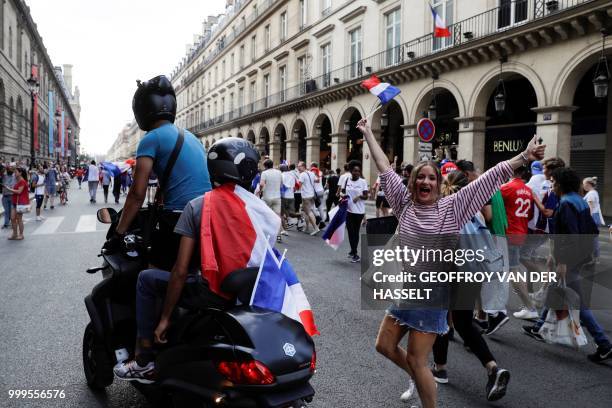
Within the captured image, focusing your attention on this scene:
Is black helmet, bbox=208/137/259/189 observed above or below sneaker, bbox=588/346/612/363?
above

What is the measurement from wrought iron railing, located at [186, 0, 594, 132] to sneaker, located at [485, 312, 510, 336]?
1135 centimetres

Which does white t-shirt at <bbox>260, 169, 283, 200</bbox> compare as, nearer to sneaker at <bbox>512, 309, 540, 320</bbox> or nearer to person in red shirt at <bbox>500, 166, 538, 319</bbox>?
person in red shirt at <bbox>500, 166, 538, 319</bbox>

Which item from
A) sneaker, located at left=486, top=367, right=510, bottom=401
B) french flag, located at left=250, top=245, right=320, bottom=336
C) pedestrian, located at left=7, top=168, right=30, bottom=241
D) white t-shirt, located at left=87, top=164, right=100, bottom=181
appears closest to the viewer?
french flag, located at left=250, top=245, right=320, bottom=336

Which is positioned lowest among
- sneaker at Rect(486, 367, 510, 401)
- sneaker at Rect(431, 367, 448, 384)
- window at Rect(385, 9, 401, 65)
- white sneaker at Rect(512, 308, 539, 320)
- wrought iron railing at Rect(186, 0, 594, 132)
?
white sneaker at Rect(512, 308, 539, 320)

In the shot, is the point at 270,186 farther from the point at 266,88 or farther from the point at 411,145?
the point at 266,88

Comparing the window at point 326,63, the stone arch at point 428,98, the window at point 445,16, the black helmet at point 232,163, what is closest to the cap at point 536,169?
the black helmet at point 232,163

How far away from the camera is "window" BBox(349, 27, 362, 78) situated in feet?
81.4

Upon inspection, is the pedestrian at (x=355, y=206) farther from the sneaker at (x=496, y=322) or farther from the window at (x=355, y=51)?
the window at (x=355, y=51)

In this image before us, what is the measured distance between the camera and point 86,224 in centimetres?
1358

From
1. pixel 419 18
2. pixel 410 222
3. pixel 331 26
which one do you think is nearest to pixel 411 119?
pixel 419 18

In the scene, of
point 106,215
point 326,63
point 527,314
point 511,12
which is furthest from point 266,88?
point 106,215

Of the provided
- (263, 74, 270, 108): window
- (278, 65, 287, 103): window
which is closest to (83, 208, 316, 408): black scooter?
(278, 65, 287, 103): window

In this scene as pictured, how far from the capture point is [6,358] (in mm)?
4035

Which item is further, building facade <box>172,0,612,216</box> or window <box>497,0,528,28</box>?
window <box>497,0,528,28</box>
